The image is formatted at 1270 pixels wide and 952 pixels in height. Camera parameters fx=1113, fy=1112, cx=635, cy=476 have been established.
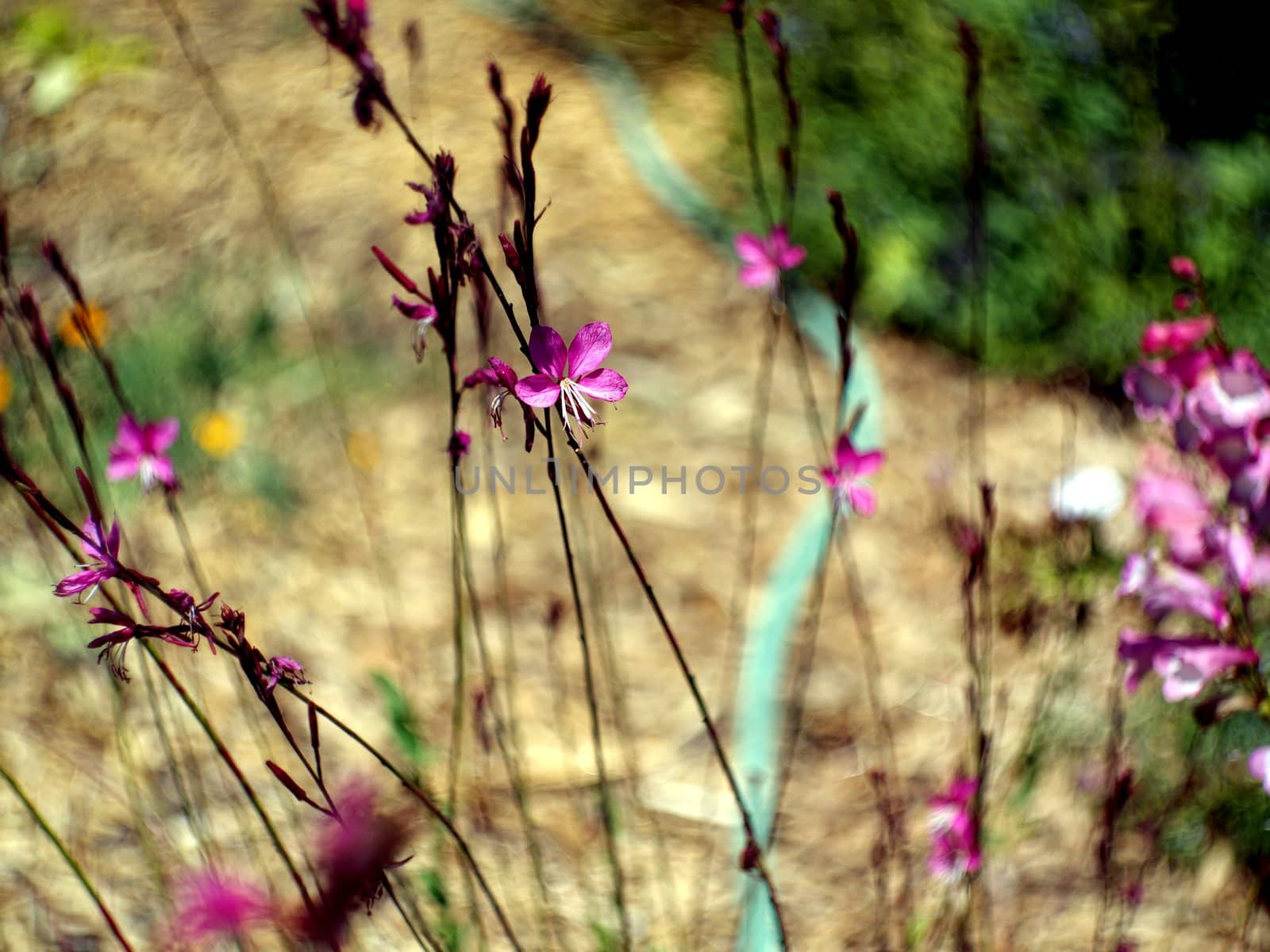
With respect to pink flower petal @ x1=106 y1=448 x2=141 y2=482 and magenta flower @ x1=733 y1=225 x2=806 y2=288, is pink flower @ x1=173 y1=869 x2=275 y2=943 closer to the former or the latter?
pink flower petal @ x1=106 y1=448 x2=141 y2=482

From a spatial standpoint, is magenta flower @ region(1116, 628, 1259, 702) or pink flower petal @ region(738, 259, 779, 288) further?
pink flower petal @ region(738, 259, 779, 288)

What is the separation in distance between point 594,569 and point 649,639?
203 millimetres

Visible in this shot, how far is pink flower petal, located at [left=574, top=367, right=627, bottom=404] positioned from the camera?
739 mm

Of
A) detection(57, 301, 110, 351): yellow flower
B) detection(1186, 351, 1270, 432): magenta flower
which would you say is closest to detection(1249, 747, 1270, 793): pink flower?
detection(1186, 351, 1270, 432): magenta flower

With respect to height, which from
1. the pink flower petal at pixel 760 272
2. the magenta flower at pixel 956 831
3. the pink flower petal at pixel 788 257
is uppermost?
the pink flower petal at pixel 788 257

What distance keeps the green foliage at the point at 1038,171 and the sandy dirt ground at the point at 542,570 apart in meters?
0.16

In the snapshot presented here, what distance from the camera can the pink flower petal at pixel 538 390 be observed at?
69 centimetres

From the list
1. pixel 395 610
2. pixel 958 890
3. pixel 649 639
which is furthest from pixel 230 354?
pixel 958 890

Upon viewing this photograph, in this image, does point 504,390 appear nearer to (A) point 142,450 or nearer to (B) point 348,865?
(B) point 348,865

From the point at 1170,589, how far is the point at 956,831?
0.43 m

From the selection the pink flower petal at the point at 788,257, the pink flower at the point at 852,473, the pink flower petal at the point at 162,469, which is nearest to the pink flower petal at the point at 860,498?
the pink flower at the point at 852,473

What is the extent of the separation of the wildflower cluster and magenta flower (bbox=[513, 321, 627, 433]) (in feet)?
1.66

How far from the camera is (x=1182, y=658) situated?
90cm

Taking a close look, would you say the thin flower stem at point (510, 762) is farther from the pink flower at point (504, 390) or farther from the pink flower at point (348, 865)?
the pink flower at point (348, 865)
